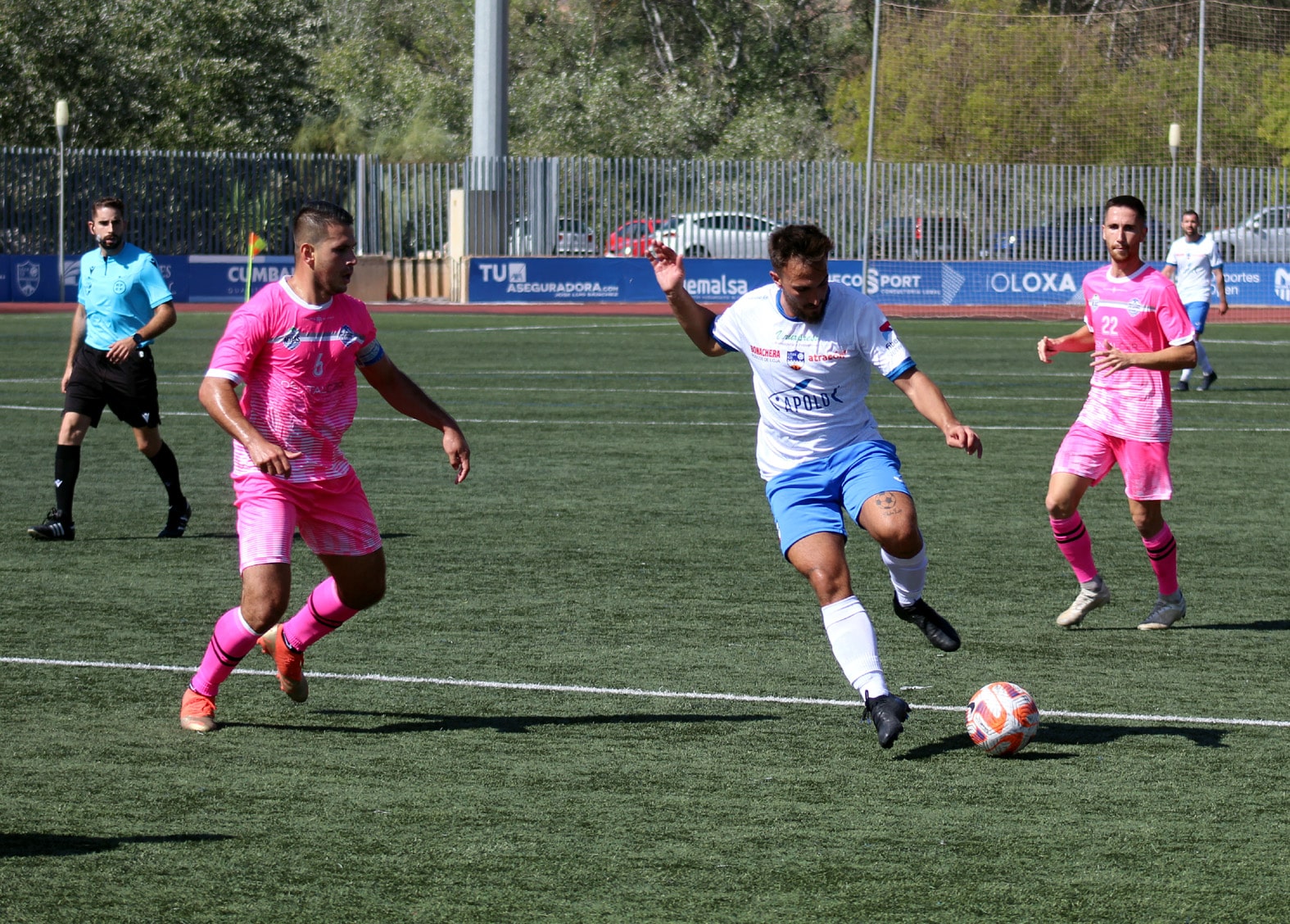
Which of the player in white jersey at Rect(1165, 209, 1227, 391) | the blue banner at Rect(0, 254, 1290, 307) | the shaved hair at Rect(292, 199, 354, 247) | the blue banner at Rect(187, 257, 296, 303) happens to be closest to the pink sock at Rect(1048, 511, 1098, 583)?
the shaved hair at Rect(292, 199, 354, 247)

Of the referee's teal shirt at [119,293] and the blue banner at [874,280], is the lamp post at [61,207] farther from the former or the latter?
the referee's teal shirt at [119,293]

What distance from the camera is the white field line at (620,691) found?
259 inches

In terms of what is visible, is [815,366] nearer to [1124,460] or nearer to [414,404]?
[414,404]

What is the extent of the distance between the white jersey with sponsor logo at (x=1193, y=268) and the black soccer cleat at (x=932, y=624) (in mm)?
14916

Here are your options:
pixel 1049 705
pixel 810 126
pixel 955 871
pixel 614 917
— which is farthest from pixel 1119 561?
pixel 810 126

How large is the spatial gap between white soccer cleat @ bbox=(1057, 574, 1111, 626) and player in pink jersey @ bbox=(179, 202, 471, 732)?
3.24 metres

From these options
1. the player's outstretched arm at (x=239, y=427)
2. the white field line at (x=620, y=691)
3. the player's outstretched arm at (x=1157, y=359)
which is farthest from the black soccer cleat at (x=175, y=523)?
the player's outstretched arm at (x=1157, y=359)

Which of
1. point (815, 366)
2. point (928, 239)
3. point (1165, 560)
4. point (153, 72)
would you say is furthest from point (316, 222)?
point (153, 72)

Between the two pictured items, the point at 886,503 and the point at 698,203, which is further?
the point at 698,203

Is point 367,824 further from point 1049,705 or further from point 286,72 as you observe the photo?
point 286,72

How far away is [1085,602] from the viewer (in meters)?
8.32

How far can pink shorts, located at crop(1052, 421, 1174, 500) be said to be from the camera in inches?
325

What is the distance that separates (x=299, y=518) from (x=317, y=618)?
16.1 inches

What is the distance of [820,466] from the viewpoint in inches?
257
